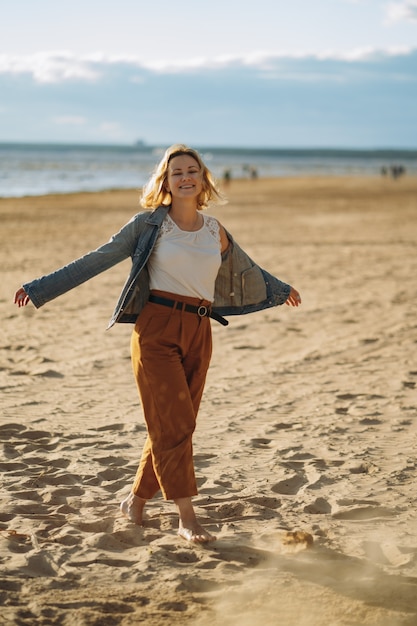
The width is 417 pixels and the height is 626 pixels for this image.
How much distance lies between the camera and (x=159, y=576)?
3.90 m

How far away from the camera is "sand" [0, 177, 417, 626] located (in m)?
3.71

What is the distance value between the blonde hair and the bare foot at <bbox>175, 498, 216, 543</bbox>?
4.98ft

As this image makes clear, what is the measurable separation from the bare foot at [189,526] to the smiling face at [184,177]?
5.05ft

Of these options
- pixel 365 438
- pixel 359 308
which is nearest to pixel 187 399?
pixel 365 438

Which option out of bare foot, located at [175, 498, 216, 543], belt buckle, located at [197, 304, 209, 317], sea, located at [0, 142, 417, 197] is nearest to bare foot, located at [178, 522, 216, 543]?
bare foot, located at [175, 498, 216, 543]

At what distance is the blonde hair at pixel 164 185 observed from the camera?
4.32 m

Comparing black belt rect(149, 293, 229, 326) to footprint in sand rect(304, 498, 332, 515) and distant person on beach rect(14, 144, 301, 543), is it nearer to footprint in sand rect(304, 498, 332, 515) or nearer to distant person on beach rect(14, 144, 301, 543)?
distant person on beach rect(14, 144, 301, 543)

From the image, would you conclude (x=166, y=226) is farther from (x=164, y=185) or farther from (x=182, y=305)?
(x=182, y=305)

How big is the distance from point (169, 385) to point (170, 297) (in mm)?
435

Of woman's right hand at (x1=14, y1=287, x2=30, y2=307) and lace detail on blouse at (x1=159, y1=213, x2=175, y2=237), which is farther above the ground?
lace detail on blouse at (x1=159, y1=213, x2=175, y2=237)

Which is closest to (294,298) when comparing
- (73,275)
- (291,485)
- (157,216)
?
(157,216)

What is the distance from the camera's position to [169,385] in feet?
13.7

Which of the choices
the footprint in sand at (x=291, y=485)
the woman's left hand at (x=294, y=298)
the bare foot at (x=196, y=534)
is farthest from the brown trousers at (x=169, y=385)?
the footprint in sand at (x=291, y=485)

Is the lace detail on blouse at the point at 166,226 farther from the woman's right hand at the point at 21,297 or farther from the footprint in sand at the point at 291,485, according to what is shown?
the footprint in sand at the point at 291,485
